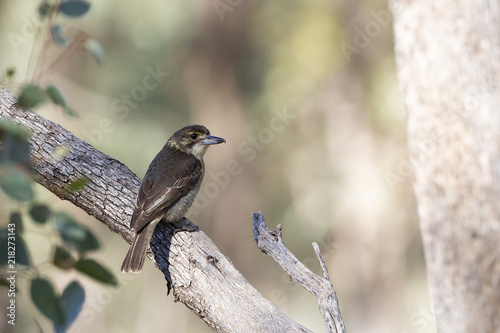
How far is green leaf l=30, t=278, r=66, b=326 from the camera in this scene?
4.44ft

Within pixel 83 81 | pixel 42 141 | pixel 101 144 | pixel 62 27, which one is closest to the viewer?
pixel 62 27

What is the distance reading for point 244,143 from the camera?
15.9m

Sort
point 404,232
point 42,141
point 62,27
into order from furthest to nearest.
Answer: point 404,232 < point 42,141 < point 62,27

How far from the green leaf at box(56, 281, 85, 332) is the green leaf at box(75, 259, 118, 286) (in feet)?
0.12

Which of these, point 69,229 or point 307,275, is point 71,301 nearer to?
point 69,229

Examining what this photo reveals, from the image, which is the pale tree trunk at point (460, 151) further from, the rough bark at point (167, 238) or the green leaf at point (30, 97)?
the green leaf at point (30, 97)

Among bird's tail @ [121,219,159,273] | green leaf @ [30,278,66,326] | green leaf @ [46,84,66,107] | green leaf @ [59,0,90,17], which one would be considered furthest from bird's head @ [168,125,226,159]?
green leaf @ [30,278,66,326]

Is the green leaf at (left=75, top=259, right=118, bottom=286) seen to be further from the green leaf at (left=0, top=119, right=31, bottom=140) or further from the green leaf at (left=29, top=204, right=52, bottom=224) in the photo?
the green leaf at (left=0, top=119, right=31, bottom=140)

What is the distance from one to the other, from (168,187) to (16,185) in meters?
4.16

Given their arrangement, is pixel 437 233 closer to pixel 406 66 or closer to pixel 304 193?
pixel 406 66

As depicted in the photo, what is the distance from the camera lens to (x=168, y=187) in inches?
212

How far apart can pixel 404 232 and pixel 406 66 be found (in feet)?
35.3

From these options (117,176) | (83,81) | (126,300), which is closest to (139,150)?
(83,81)

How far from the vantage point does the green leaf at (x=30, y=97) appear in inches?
54.6
